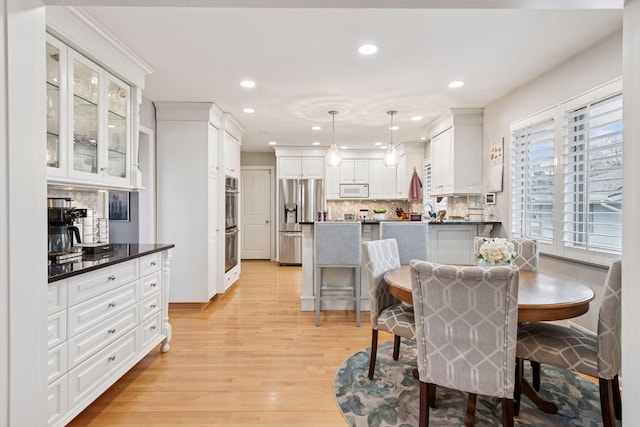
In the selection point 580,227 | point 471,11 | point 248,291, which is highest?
point 471,11

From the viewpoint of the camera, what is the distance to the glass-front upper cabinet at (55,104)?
2002 mm

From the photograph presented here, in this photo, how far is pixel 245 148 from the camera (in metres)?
7.07

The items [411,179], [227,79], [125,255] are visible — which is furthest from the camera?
[411,179]

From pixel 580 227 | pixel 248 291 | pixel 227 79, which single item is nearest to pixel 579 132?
pixel 580 227

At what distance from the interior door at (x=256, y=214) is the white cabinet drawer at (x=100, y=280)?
5.13 m

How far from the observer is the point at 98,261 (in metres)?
1.98

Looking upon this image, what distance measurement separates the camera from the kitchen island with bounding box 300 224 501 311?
3.88 meters

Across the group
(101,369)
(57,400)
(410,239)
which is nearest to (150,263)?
(101,369)

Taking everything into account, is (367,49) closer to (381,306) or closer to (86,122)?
(381,306)

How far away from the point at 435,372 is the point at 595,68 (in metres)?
2.62

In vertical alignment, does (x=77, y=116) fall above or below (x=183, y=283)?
above

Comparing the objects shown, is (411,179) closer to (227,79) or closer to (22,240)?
(227,79)

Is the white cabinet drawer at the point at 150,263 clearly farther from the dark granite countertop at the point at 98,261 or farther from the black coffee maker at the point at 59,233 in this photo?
the black coffee maker at the point at 59,233

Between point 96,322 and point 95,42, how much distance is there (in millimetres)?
1893
